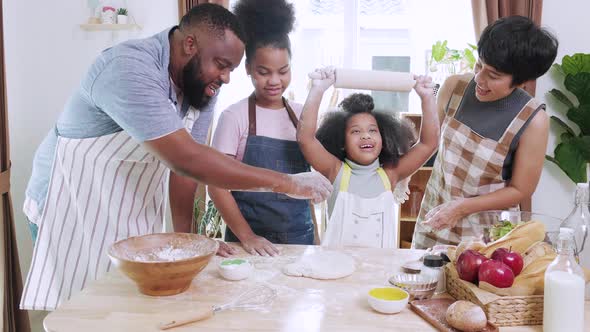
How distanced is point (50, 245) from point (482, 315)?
1273 millimetres

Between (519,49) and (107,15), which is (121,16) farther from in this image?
(519,49)

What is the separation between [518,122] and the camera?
1.78 metres

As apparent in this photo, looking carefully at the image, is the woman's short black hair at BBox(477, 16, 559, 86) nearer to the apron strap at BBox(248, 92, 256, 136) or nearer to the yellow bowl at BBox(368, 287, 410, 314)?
the apron strap at BBox(248, 92, 256, 136)

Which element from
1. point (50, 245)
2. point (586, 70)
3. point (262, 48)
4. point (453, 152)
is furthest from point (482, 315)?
point (586, 70)

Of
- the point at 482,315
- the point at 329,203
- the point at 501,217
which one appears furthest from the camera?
the point at 329,203

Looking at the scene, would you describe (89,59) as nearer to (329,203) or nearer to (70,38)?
(70,38)

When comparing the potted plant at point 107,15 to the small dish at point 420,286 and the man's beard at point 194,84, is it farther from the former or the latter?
the small dish at point 420,286

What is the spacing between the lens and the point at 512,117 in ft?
5.90

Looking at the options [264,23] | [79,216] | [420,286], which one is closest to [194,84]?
[264,23]

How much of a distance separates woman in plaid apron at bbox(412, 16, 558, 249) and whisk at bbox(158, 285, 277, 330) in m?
0.68

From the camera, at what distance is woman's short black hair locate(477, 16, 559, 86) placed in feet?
5.68

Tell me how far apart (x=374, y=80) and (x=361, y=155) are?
10.8 inches

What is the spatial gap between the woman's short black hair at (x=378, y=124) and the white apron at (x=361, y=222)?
195 mm

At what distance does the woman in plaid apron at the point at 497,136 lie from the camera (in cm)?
173
